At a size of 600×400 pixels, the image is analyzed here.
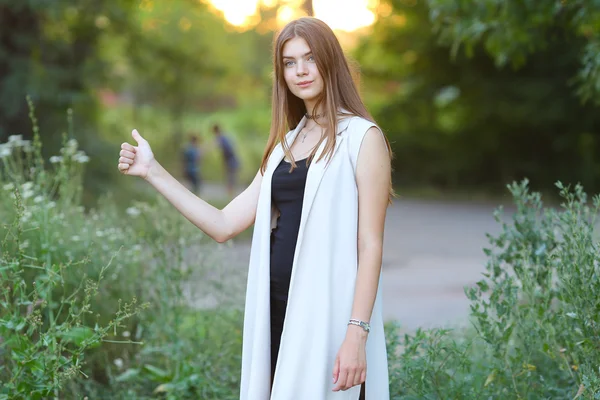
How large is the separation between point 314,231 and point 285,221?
0.61 feet

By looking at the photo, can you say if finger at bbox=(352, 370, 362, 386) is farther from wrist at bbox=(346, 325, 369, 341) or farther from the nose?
the nose

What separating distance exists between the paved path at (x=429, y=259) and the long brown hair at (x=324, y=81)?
58.0 inches

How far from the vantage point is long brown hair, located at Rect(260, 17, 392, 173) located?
2.52 m

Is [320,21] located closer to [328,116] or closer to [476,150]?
[328,116]

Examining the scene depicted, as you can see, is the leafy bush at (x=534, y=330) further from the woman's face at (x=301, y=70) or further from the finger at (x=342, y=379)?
the woman's face at (x=301, y=70)

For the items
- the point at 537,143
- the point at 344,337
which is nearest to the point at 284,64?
the point at 344,337

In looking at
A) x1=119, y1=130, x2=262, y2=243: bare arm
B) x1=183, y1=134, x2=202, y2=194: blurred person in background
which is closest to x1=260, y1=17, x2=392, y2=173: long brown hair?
x1=119, y1=130, x2=262, y2=243: bare arm

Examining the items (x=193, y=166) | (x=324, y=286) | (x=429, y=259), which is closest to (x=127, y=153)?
(x=324, y=286)

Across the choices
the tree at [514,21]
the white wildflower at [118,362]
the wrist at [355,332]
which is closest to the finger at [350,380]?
the wrist at [355,332]

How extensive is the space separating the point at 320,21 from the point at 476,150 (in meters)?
19.6

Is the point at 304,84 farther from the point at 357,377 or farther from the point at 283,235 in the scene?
the point at 357,377

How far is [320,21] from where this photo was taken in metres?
2.58

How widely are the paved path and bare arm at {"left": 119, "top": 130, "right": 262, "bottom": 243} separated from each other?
1436 mm

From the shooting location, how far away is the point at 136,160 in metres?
2.69
